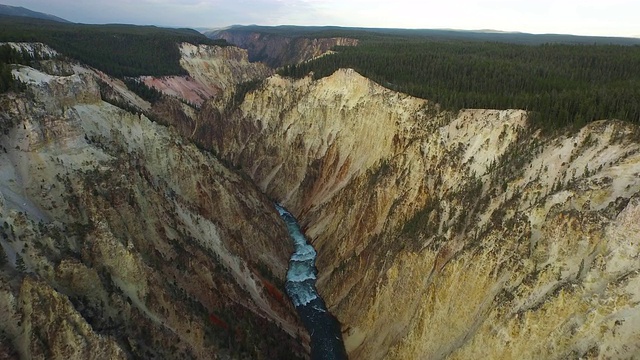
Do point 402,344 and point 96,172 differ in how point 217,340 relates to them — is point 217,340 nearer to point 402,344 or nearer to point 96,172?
point 402,344

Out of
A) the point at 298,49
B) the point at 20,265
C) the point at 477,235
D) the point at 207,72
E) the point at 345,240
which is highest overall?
the point at 298,49

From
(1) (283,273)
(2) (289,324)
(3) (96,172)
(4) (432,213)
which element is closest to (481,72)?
(4) (432,213)

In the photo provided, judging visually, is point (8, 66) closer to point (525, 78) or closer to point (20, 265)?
point (20, 265)

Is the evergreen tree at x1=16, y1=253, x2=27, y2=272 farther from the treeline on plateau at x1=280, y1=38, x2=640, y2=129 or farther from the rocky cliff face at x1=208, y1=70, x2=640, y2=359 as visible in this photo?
the treeline on plateau at x1=280, y1=38, x2=640, y2=129

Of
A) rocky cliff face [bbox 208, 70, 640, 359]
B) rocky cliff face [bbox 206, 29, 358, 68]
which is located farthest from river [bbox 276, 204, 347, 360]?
rocky cliff face [bbox 206, 29, 358, 68]

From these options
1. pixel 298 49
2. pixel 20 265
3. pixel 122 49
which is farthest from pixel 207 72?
pixel 20 265

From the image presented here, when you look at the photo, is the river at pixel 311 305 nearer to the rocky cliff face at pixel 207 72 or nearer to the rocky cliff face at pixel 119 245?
the rocky cliff face at pixel 119 245

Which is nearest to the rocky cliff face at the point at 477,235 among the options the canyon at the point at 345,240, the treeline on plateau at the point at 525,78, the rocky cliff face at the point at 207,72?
the canyon at the point at 345,240
